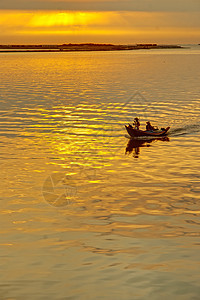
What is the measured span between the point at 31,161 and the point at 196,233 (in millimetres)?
13577

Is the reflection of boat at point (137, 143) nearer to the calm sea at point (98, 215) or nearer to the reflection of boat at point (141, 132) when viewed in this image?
the calm sea at point (98, 215)

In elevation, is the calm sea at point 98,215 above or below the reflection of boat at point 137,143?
below

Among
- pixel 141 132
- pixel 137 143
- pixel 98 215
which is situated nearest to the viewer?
pixel 98 215

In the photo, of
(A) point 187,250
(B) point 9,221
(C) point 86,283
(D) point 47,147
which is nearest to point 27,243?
(B) point 9,221

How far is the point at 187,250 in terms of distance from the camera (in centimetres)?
1562

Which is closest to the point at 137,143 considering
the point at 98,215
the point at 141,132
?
the point at 141,132

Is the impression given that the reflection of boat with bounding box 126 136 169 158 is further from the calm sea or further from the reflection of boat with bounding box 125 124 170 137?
the reflection of boat with bounding box 125 124 170 137

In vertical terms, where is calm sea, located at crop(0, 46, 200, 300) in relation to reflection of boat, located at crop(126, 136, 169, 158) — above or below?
below

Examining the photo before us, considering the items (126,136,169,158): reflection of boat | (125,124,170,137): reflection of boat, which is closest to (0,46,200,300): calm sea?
(126,136,169,158): reflection of boat

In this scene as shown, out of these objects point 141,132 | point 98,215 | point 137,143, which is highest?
point 141,132

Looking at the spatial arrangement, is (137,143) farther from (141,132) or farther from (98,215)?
(98,215)

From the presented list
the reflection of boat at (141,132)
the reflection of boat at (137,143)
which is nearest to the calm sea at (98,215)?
the reflection of boat at (137,143)

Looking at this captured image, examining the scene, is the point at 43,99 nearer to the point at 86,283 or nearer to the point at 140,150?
the point at 140,150

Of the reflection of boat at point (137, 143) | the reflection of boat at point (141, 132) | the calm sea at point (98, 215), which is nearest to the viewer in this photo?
the calm sea at point (98, 215)
